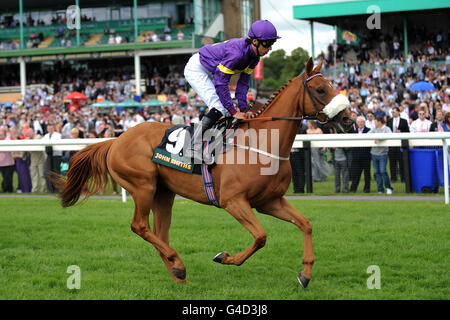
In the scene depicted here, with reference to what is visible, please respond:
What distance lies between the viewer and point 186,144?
5.06m

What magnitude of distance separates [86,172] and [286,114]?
2173mm

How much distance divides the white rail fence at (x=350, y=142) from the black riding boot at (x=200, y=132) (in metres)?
4.86

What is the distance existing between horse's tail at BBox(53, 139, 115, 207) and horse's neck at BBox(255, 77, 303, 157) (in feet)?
5.59

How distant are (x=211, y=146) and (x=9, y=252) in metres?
2.78

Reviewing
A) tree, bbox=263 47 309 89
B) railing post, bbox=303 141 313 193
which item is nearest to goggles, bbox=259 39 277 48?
railing post, bbox=303 141 313 193

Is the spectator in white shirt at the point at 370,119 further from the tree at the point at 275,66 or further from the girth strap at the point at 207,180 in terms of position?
the tree at the point at 275,66

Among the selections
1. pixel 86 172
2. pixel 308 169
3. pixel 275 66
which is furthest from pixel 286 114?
pixel 275 66

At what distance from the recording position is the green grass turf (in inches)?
181

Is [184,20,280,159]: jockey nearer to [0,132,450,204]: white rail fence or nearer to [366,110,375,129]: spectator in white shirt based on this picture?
[0,132,450,204]: white rail fence

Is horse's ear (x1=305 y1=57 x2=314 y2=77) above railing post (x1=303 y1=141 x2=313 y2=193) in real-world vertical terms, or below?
above

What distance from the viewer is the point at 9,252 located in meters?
6.21

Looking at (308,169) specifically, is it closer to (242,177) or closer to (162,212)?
(162,212)
